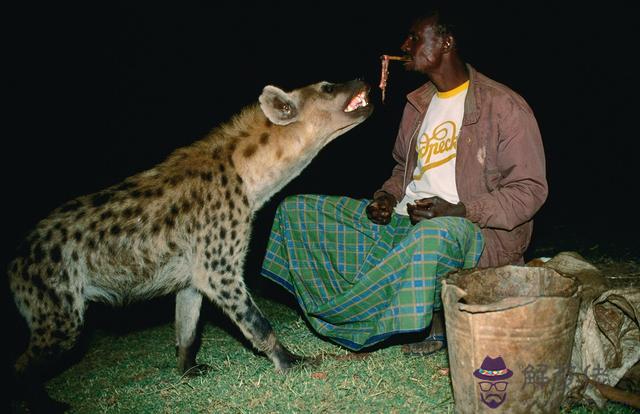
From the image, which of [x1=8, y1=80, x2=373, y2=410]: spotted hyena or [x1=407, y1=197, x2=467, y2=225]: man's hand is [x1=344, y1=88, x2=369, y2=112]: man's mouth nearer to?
[x1=8, y1=80, x2=373, y2=410]: spotted hyena

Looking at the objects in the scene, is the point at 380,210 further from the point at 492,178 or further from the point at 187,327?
the point at 187,327

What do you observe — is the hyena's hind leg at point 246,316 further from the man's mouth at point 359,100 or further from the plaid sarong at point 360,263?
the man's mouth at point 359,100

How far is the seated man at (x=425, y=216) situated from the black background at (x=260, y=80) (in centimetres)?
289

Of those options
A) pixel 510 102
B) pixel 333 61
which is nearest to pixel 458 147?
pixel 510 102

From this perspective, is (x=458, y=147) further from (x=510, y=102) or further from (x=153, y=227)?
(x=153, y=227)

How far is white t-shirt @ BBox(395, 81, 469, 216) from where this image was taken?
2.19m

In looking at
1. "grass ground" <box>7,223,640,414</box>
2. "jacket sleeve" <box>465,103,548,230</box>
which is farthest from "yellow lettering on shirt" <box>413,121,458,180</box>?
"grass ground" <box>7,223,640,414</box>

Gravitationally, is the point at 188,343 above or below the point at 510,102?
below

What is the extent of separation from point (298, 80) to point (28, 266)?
816 cm

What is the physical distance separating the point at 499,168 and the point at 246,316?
1.18 meters

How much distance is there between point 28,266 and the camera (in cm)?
206

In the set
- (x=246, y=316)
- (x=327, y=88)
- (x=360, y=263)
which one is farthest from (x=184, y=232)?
(x=327, y=88)

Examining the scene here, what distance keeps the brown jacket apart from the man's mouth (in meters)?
0.53

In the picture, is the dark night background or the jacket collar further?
the dark night background
